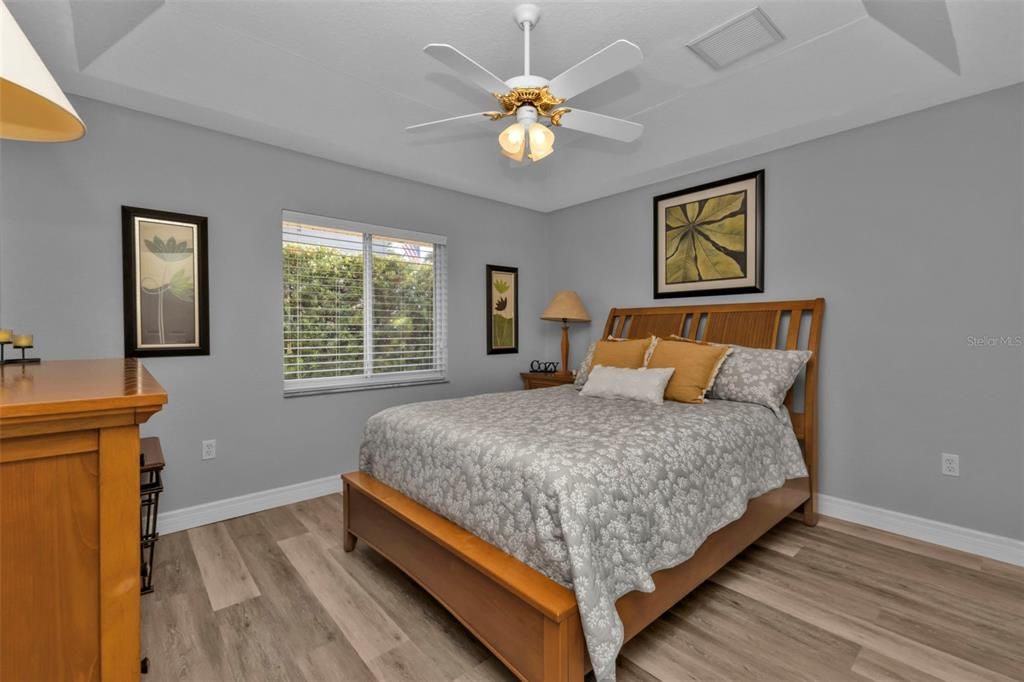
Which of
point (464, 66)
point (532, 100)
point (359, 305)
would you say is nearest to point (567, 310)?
point (359, 305)

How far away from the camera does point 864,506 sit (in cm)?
290

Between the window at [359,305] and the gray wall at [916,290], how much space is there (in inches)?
99.4

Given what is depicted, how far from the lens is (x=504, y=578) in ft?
5.07

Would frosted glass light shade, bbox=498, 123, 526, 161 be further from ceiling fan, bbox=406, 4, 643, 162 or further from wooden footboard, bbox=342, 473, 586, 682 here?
wooden footboard, bbox=342, 473, 586, 682

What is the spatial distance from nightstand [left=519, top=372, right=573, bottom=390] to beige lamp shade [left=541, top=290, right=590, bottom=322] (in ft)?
1.68

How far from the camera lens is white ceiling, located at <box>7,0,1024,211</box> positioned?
224 cm

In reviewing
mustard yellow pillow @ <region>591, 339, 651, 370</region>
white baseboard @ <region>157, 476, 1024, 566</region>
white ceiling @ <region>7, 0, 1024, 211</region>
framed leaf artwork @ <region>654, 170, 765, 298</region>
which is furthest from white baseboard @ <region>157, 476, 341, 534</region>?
framed leaf artwork @ <region>654, 170, 765, 298</region>

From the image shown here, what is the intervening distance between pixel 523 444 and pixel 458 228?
2748 millimetres

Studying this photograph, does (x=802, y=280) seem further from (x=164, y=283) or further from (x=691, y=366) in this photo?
(x=164, y=283)

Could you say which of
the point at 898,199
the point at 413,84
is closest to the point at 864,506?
the point at 898,199

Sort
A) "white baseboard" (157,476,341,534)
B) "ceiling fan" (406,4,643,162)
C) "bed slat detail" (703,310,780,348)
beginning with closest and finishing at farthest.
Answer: "ceiling fan" (406,4,643,162)
"white baseboard" (157,476,341,534)
"bed slat detail" (703,310,780,348)

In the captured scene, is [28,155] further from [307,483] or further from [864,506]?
[864,506]

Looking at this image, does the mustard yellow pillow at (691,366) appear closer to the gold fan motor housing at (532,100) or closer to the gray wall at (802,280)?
the gray wall at (802,280)

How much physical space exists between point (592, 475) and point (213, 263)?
8.65 feet
